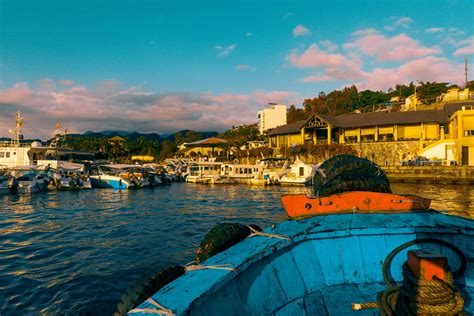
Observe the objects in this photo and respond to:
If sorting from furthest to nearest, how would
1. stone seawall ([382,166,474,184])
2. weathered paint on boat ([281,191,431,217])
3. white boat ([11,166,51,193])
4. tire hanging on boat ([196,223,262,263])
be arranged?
1. stone seawall ([382,166,474,184])
2. white boat ([11,166,51,193])
3. weathered paint on boat ([281,191,431,217])
4. tire hanging on boat ([196,223,262,263])

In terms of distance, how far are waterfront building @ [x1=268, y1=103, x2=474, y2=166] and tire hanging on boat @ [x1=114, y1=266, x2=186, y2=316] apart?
4225 centimetres

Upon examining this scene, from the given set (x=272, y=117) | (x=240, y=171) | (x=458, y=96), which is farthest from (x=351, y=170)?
(x=272, y=117)

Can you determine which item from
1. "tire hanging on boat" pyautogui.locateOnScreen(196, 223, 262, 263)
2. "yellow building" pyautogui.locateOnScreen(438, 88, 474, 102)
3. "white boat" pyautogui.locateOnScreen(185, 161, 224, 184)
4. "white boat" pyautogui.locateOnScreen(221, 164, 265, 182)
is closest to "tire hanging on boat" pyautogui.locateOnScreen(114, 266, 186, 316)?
"tire hanging on boat" pyautogui.locateOnScreen(196, 223, 262, 263)

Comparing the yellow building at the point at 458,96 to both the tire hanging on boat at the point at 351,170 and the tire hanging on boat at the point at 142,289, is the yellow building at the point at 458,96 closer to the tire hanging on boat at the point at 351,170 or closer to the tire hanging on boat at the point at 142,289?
the tire hanging on boat at the point at 351,170

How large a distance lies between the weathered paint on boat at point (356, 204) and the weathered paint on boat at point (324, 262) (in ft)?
0.61

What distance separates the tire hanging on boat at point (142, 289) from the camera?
10.3 feet

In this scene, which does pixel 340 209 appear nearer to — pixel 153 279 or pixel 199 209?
pixel 153 279

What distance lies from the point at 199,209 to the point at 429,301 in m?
16.8

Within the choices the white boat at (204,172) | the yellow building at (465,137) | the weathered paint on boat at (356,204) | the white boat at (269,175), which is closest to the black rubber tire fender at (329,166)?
the weathered paint on boat at (356,204)

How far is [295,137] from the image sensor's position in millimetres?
54500

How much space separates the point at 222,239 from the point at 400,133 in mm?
48143

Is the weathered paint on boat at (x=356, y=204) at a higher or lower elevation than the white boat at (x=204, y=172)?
higher

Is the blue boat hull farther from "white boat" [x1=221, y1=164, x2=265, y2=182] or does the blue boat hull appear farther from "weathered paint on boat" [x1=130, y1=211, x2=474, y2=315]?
"weathered paint on boat" [x1=130, y1=211, x2=474, y2=315]

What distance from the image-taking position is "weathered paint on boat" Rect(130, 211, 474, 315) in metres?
3.19
